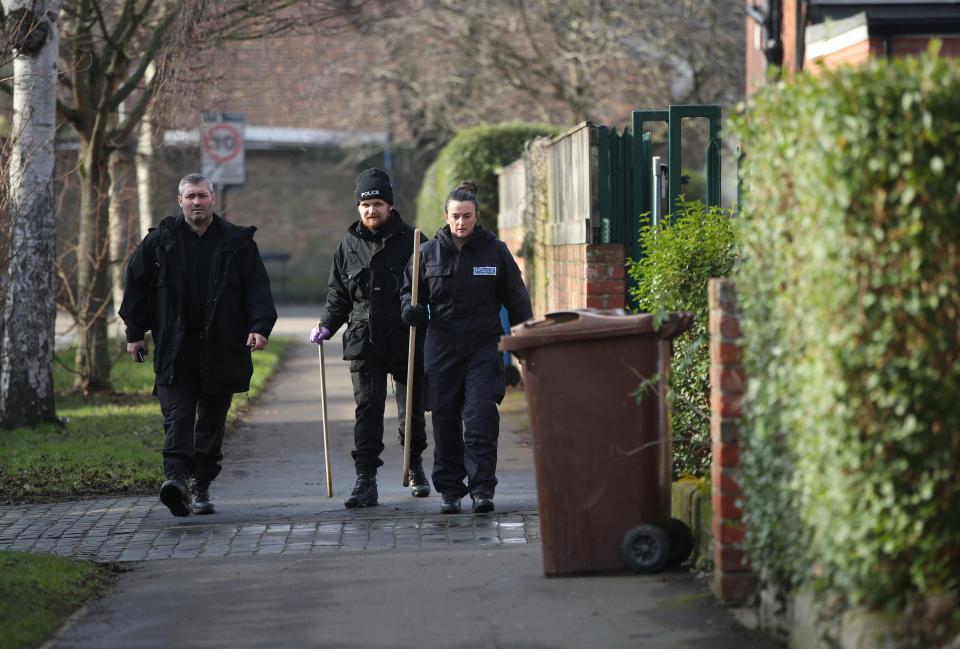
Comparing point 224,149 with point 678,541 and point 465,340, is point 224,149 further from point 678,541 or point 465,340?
point 678,541

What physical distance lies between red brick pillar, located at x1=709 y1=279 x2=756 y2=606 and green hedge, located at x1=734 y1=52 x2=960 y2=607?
0.87 m

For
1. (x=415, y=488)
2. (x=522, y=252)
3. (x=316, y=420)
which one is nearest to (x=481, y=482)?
(x=415, y=488)

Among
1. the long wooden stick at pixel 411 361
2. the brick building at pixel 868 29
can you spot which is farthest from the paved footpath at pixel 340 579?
the brick building at pixel 868 29

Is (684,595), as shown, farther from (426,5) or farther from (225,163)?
(426,5)

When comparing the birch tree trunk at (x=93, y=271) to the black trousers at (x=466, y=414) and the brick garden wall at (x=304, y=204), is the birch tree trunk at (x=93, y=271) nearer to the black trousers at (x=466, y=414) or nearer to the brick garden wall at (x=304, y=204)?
the black trousers at (x=466, y=414)

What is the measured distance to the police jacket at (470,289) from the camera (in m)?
8.27

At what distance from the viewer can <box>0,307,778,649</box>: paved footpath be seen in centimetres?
562

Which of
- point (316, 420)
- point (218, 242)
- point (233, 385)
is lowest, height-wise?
point (316, 420)

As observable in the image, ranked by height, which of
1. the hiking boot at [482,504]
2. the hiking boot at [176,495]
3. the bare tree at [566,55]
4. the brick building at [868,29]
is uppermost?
the bare tree at [566,55]

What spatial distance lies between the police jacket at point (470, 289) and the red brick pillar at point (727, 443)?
2.50m

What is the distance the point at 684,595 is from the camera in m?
6.04

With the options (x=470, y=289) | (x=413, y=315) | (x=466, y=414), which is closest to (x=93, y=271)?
(x=413, y=315)

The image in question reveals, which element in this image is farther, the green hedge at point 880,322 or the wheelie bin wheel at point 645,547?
the wheelie bin wheel at point 645,547

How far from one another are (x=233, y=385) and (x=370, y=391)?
773mm
